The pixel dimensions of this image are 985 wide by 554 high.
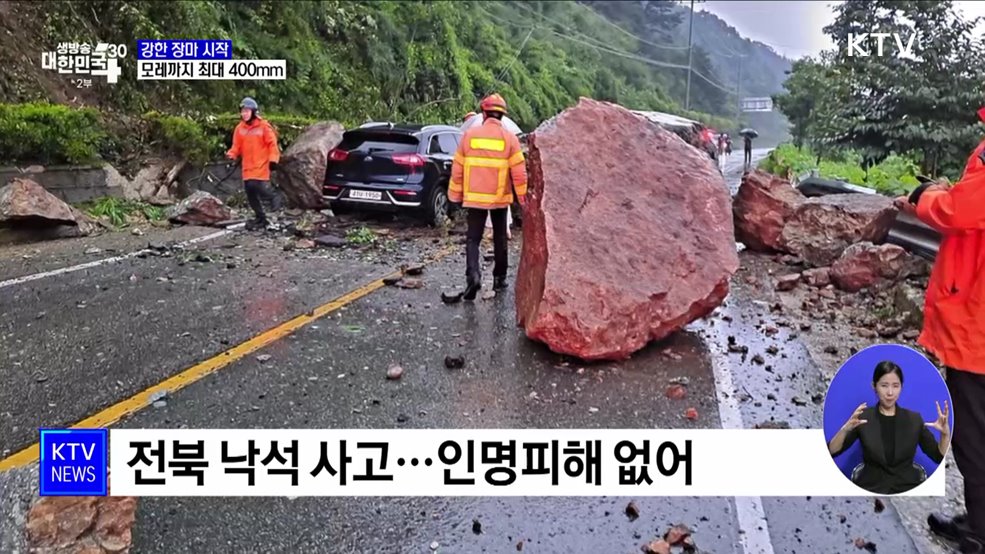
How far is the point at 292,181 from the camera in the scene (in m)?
12.3

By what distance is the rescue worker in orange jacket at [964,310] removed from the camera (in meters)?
2.50

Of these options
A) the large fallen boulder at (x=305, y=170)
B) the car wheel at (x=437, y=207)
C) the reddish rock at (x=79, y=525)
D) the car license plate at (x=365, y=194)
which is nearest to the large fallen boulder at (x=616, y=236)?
the reddish rock at (x=79, y=525)

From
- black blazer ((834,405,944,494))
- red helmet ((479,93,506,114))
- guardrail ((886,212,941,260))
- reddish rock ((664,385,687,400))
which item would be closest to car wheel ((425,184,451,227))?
red helmet ((479,93,506,114))

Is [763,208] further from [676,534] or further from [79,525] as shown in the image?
[79,525]

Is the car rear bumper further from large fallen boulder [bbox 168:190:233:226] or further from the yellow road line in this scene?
the yellow road line

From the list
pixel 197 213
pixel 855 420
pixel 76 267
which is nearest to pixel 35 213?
pixel 76 267

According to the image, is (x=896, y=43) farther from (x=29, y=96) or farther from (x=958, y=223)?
(x=29, y=96)

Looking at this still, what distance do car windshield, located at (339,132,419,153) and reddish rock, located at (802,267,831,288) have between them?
5.57m

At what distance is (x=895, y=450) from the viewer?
2.11 metres

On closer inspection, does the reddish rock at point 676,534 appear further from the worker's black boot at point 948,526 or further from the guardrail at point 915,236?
the guardrail at point 915,236

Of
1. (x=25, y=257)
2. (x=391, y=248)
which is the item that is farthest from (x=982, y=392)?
(x=25, y=257)
